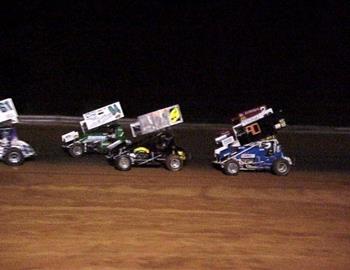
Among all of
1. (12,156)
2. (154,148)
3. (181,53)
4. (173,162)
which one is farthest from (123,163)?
(181,53)

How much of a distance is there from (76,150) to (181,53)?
1466 cm

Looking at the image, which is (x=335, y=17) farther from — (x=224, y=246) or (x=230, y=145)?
(x=224, y=246)

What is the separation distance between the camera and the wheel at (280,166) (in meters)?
14.5

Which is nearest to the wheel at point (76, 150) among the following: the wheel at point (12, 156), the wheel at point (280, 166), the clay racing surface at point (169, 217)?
the clay racing surface at point (169, 217)

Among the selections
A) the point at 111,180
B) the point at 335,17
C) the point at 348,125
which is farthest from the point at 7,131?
the point at 335,17

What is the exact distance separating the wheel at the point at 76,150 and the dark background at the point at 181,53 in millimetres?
10635

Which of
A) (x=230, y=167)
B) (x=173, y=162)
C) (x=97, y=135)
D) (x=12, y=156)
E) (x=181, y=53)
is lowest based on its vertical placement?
(x=181, y=53)

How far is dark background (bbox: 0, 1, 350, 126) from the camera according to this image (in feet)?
90.2

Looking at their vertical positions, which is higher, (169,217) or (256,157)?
(169,217)

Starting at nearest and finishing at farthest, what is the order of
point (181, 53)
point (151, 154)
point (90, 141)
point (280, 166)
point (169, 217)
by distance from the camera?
point (169, 217)
point (280, 166)
point (151, 154)
point (90, 141)
point (181, 53)

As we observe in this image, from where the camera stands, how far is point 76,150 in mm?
15766

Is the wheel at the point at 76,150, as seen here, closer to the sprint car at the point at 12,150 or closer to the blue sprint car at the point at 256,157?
the sprint car at the point at 12,150

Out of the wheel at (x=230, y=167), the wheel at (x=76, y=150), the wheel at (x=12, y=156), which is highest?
the wheel at (x=12, y=156)

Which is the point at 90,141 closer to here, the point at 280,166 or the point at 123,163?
the point at 123,163
